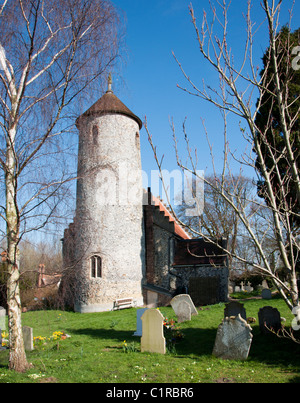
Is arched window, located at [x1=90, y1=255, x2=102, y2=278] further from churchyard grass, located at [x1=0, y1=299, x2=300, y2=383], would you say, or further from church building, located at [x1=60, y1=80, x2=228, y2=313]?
churchyard grass, located at [x1=0, y1=299, x2=300, y2=383]

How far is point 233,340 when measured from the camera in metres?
7.88

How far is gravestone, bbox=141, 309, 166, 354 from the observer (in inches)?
342

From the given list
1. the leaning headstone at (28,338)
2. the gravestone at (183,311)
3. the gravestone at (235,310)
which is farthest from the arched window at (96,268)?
the gravestone at (235,310)

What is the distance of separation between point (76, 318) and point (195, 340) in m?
7.83

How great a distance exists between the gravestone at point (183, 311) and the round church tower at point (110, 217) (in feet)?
18.9

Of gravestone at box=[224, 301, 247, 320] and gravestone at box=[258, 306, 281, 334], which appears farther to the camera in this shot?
gravestone at box=[224, 301, 247, 320]

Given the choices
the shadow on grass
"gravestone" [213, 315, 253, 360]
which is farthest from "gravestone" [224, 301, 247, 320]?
the shadow on grass

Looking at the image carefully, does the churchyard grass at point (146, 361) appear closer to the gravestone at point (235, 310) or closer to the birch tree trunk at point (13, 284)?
the birch tree trunk at point (13, 284)

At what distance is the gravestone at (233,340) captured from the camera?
25.5ft

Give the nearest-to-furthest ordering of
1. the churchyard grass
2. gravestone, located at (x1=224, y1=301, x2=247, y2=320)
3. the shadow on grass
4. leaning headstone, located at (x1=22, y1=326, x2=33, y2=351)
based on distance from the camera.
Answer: the churchyard grass
leaning headstone, located at (x1=22, y1=326, x2=33, y2=351)
gravestone, located at (x1=224, y1=301, x2=247, y2=320)
the shadow on grass

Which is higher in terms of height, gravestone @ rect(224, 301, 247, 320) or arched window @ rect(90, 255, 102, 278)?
arched window @ rect(90, 255, 102, 278)

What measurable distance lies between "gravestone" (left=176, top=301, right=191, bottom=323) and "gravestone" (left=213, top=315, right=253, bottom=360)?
14.0 ft
